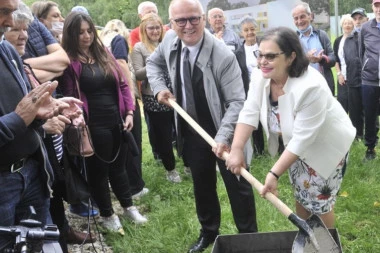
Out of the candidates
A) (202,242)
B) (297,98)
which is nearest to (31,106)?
(297,98)

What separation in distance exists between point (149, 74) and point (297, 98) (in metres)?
1.50

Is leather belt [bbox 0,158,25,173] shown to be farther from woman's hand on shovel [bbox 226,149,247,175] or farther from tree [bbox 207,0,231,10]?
tree [bbox 207,0,231,10]

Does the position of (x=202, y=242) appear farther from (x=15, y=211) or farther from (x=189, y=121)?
(x=15, y=211)

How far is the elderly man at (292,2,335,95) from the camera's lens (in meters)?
5.35

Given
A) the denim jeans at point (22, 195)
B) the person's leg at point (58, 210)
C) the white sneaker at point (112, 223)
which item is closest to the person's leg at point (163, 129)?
the white sneaker at point (112, 223)

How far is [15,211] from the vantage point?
2260 millimetres

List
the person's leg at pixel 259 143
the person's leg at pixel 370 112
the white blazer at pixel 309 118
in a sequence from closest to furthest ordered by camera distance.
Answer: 1. the white blazer at pixel 309 118
2. the person's leg at pixel 370 112
3. the person's leg at pixel 259 143

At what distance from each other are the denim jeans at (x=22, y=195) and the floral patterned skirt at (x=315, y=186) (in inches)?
62.3

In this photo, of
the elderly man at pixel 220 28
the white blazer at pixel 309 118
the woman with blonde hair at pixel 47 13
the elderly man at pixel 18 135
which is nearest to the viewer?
the elderly man at pixel 18 135

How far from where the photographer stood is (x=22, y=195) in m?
2.25

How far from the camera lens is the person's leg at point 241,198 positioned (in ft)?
10.3

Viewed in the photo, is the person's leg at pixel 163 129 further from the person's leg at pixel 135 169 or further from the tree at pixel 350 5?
the tree at pixel 350 5

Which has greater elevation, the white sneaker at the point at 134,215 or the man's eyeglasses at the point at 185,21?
the man's eyeglasses at the point at 185,21

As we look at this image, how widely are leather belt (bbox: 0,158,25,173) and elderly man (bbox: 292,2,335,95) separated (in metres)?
3.95
